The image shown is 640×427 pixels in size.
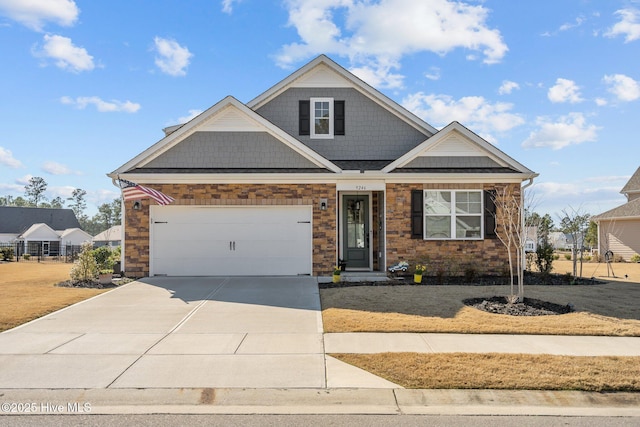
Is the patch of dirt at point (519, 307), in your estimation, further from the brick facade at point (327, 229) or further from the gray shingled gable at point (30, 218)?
the gray shingled gable at point (30, 218)

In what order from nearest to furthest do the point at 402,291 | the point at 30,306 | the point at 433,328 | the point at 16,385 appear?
the point at 16,385 → the point at 433,328 → the point at 30,306 → the point at 402,291

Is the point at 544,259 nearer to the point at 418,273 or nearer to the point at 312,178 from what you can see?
the point at 418,273

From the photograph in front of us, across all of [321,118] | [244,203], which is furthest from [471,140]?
[244,203]

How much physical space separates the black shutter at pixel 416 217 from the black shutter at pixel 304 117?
4.80 m

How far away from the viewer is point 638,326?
8078mm

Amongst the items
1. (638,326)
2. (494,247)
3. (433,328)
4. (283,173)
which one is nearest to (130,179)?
(283,173)

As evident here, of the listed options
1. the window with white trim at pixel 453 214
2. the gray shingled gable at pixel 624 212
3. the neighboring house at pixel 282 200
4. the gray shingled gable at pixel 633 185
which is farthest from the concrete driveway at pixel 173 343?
the gray shingled gable at pixel 633 185

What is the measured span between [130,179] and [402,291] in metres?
8.70

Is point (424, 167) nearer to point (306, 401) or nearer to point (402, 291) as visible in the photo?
point (402, 291)

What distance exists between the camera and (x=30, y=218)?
5434 centimetres

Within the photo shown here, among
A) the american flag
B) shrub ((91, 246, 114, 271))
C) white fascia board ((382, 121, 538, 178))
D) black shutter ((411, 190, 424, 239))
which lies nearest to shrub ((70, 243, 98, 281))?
shrub ((91, 246, 114, 271))

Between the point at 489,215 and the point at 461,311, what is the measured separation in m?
6.00

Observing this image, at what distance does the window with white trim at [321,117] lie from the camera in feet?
54.4

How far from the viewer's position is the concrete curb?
4.75 m
